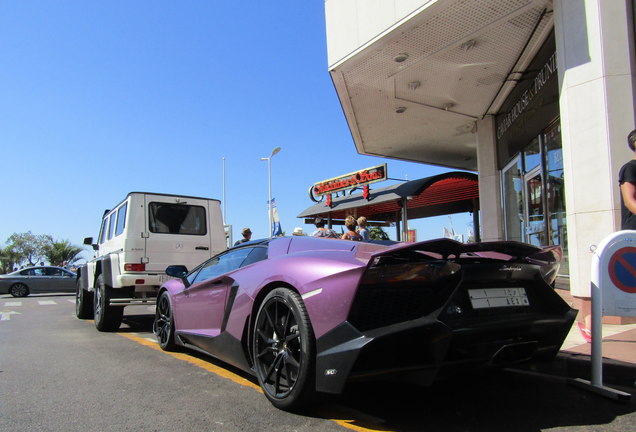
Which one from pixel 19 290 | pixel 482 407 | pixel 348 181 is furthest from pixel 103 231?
pixel 19 290

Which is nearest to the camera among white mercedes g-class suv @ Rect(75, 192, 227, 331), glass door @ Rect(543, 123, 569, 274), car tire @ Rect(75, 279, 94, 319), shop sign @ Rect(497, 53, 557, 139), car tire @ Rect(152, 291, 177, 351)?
car tire @ Rect(152, 291, 177, 351)

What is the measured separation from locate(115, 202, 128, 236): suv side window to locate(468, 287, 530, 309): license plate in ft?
19.1

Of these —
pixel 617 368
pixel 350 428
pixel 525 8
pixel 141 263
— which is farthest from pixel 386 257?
pixel 525 8

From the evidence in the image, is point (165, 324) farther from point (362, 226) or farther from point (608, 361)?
point (608, 361)

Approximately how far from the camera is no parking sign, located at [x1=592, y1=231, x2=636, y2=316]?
3.23m

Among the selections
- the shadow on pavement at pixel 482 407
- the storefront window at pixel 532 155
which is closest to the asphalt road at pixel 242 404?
the shadow on pavement at pixel 482 407

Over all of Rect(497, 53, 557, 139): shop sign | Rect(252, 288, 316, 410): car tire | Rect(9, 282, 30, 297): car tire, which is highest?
Rect(497, 53, 557, 139): shop sign

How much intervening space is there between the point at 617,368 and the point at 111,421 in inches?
145

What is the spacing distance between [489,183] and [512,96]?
2.41m

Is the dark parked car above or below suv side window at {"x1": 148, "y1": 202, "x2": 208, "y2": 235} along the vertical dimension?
below

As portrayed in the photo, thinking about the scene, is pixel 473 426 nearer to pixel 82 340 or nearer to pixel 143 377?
pixel 143 377

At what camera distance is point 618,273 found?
326cm

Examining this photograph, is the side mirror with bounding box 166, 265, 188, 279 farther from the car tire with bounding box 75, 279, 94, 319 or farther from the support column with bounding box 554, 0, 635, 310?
the support column with bounding box 554, 0, 635, 310

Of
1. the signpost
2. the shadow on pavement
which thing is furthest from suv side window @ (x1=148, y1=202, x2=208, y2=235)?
the signpost
